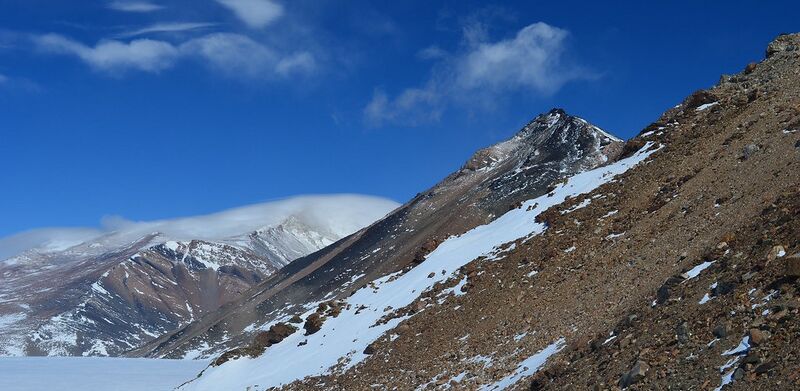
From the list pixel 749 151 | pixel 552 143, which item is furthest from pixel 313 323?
pixel 552 143

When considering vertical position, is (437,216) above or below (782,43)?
above

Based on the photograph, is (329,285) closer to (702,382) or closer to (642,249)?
(642,249)

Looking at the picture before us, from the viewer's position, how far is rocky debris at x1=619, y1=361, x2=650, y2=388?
15469 millimetres

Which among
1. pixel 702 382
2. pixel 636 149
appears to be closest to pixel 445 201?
pixel 636 149

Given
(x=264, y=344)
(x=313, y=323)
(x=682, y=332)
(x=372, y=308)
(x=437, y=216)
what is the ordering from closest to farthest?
(x=682, y=332) → (x=372, y=308) → (x=313, y=323) → (x=264, y=344) → (x=437, y=216)

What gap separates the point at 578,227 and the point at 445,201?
335 feet

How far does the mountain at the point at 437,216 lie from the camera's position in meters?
108

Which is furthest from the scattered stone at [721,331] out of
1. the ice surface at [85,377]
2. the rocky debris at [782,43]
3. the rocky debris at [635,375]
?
the ice surface at [85,377]

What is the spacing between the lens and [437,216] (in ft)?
403

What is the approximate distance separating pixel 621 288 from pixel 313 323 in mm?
17580

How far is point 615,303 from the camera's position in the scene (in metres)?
21.5

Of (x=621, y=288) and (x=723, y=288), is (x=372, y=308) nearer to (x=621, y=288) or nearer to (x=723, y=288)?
(x=621, y=288)

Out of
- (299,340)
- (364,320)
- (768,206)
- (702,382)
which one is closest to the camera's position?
(702,382)

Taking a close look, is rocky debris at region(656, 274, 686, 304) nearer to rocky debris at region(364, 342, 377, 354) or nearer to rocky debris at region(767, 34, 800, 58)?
rocky debris at region(364, 342, 377, 354)
